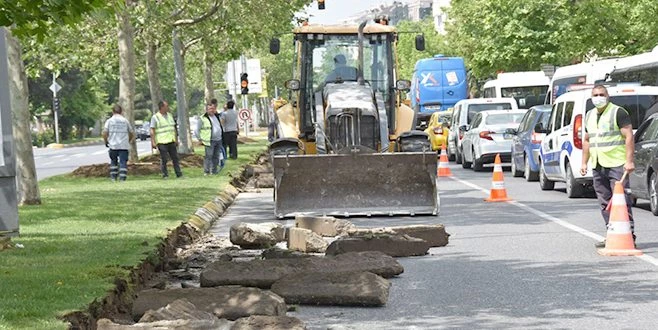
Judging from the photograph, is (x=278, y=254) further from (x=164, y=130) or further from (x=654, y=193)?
(x=164, y=130)

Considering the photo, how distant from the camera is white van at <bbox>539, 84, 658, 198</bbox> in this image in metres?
23.3

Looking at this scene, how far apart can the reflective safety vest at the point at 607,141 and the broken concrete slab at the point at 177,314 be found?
22.3 ft

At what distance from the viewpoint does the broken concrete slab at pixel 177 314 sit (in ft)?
31.7

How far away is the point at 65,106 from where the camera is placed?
102938 mm

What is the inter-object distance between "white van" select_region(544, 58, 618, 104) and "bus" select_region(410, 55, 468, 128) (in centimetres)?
1759

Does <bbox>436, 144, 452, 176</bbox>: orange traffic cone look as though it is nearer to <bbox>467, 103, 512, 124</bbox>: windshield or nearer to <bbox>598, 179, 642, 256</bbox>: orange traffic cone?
<bbox>467, 103, 512, 124</bbox>: windshield

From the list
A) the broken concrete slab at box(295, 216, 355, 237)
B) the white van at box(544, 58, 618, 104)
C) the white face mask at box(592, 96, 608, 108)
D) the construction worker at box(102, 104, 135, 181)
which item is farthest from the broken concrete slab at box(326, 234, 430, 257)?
the white van at box(544, 58, 618, 104)

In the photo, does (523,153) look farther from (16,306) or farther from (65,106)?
(65,106)

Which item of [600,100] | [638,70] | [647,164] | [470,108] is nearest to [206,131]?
[470,108]

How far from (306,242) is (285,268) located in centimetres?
297

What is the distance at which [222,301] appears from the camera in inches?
416

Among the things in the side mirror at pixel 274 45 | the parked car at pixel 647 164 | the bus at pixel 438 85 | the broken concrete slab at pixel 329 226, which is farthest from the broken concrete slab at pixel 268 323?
the bus at pixel 438 85

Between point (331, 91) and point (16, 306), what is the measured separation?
1287cm

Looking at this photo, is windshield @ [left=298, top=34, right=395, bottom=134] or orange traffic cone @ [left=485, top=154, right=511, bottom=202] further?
windshield @ [left=298, top=34, right=395, bottom=134]
